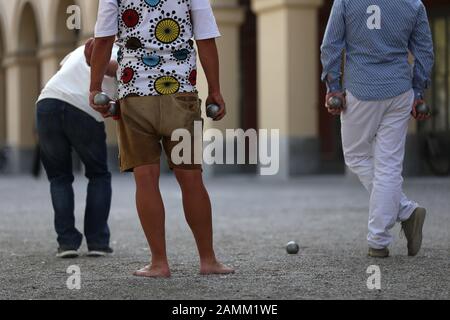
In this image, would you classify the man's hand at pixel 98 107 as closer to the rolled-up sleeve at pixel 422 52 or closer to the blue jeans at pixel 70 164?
the blue jeans at pixel 70 164

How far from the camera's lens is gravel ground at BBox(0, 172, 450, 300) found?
495cm

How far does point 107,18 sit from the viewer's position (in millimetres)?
5473

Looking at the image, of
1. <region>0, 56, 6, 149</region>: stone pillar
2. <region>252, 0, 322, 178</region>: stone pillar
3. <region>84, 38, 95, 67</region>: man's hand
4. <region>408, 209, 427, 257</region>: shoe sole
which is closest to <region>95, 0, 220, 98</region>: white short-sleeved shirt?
<region>84, 38, 95, 67</region>: man's hand

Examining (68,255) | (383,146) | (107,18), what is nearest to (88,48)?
(68,255)

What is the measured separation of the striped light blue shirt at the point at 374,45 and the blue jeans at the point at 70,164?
1.66 m

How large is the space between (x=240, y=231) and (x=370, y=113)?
9.36 feet

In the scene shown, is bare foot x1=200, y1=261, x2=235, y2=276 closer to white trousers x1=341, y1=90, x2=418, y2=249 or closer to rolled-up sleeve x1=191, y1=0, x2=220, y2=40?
rolled-up sleeve x1=191, y1=0, x2=220, y2=40

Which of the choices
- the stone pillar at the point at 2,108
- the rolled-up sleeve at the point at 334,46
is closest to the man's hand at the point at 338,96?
the rolled-up sleeve at the point at 334,46

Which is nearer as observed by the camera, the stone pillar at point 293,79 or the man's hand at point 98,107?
the man's hand at point 98,107

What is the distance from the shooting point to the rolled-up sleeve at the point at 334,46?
655 cm

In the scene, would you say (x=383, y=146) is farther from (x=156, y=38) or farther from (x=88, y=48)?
(x=88, y=48)

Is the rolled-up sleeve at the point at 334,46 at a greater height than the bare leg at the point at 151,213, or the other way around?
the rolled-up sleeve at the point at 334,46

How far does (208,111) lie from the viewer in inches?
215
